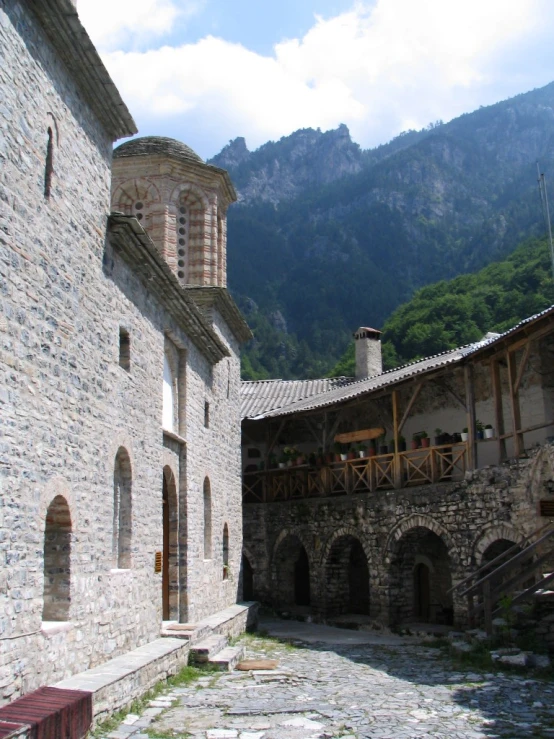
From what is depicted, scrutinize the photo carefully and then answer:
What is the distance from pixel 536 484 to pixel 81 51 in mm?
9757

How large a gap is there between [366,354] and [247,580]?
29.1ft

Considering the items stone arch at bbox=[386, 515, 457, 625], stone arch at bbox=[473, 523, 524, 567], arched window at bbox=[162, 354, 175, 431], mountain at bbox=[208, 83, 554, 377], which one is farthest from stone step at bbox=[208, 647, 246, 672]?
mountain at bbox=[208, 83, 554, 377]

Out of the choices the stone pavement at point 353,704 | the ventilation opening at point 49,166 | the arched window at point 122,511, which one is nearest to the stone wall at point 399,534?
the stone pavement at point 353,704

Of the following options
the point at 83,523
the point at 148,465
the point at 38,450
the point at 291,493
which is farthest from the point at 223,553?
the point at 38,450

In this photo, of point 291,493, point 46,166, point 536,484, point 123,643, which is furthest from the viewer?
point 291,493

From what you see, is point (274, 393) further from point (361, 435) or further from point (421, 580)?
point (421, 580)

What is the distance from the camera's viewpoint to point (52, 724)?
5680 millimetres

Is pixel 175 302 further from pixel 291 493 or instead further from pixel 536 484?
pixel 291 493

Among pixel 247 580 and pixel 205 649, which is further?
pixel 247 580

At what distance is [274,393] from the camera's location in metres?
25.4

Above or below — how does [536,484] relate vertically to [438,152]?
below

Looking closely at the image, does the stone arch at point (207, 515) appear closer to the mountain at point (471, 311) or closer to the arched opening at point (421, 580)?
the arched opening at point (421, 580)

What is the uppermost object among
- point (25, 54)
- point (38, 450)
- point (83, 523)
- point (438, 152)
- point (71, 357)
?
point (438, 152)

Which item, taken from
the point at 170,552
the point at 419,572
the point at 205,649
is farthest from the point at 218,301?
the point at 419,572
